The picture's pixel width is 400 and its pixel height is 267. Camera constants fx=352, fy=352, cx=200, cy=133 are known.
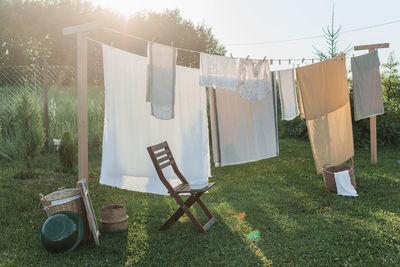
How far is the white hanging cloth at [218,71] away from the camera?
14.4 ft

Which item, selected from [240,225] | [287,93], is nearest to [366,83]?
[287,93]

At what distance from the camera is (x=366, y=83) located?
19.4 feet

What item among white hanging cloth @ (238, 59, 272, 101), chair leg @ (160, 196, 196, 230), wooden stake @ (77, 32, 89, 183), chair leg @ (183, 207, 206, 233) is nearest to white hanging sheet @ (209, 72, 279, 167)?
white hanging cloth @ (238, 59, 272, 101)

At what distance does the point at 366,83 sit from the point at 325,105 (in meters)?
1.04

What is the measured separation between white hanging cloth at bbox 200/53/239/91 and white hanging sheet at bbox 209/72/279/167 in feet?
1.17

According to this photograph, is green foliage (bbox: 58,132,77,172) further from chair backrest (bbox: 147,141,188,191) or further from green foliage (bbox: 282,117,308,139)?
green foliage (bbox: 282,117,308,139)

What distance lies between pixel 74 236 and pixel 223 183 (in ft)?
9.90

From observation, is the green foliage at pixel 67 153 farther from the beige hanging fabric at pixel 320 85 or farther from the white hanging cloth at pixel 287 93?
the beige hanging fabric at pixel 320 85

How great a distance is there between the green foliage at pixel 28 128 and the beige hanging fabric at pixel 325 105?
13.0 ft

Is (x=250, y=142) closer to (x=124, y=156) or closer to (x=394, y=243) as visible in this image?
(x=124, y=156)

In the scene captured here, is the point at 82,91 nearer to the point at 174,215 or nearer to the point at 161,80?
the point at 161,80

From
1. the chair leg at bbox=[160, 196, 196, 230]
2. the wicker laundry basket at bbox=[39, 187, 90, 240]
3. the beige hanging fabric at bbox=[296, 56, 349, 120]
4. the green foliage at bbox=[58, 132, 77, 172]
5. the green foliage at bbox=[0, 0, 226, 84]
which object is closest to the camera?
the wicker laundry basket at bbox=[39, 187, 90, 240]

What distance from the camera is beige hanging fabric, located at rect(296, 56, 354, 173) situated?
535 centimetres

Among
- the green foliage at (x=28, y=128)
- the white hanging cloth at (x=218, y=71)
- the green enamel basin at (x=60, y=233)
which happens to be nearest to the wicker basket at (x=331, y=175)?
the white hanging cloth at (x=218, y=71)
